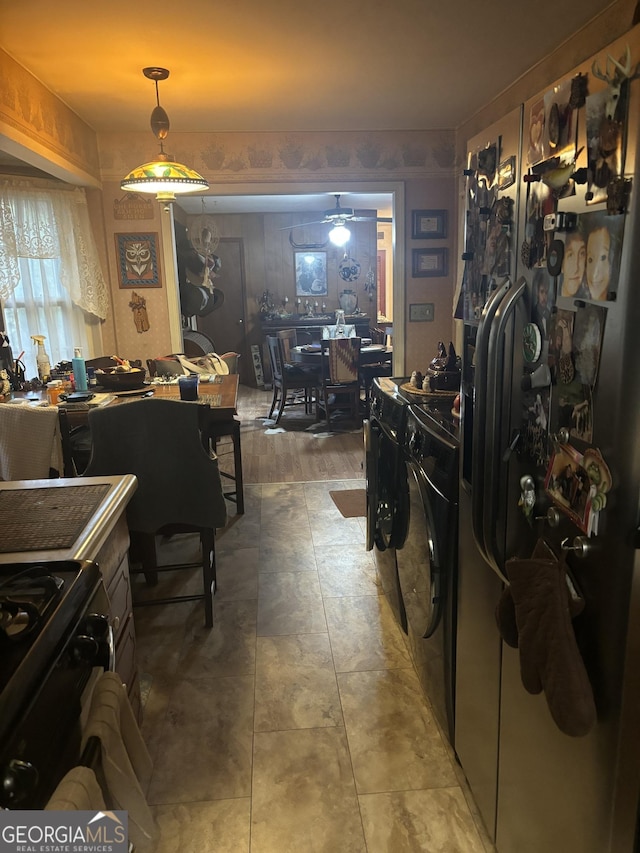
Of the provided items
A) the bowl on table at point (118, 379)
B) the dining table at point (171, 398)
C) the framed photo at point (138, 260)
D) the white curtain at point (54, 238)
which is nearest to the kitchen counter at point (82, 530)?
the dining table at point (171, 398)

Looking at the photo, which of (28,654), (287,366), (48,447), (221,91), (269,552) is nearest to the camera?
(28,654)

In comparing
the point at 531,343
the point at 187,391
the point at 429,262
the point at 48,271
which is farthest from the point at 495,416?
the point at 48,271

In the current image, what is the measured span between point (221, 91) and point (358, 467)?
2.76 metres

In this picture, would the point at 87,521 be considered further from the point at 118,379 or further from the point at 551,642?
the point at 118,379

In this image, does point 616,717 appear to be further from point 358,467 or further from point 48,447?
point 358,467

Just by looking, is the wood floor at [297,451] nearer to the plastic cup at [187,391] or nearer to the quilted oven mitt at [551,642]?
the plastic cup at [187,391]

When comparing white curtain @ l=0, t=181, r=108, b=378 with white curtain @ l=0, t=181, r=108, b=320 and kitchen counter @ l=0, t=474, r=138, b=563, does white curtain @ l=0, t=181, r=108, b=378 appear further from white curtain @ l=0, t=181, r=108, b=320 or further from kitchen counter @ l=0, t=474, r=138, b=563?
kitchen counter @ l=0, t=474, r=138, b=563

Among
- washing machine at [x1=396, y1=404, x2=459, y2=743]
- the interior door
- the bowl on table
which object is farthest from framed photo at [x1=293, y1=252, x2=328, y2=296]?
washing machine at [x1=396, y1=404, x2=459, y2=743]

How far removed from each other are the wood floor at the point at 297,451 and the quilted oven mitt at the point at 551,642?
343cm

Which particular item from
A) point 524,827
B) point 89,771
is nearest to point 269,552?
point 524,827

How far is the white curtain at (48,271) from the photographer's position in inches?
165

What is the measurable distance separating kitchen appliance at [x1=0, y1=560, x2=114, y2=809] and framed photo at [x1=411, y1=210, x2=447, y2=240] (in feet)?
14.7

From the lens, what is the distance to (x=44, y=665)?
92cm

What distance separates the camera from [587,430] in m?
0.94
